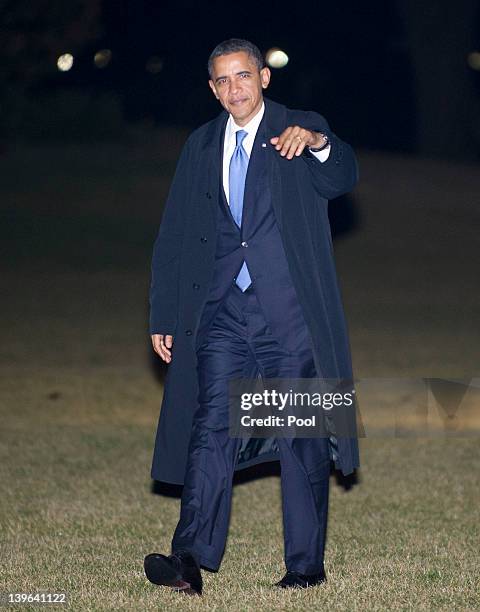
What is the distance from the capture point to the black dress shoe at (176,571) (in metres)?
5.54

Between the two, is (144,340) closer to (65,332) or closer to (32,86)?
(65,332)

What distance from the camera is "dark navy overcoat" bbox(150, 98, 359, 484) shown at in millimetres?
5613

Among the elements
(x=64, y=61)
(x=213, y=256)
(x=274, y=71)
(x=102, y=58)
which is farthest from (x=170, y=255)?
(x=274, y=71)

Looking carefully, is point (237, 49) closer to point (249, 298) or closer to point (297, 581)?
point (249, 298)

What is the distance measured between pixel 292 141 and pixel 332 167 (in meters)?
0.23

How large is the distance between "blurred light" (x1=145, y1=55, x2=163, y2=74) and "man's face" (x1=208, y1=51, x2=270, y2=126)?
3355 cm

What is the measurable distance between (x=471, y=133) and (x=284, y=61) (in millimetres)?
5550

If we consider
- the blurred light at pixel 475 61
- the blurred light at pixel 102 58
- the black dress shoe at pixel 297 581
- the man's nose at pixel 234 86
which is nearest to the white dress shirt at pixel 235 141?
the man's nose at pixel 234 86

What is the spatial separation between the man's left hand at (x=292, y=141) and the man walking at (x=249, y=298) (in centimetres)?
5

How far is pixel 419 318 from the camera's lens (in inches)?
620

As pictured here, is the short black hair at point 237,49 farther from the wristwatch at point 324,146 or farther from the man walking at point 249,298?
the wristwatch at point 324,146

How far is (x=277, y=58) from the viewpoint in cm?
3684

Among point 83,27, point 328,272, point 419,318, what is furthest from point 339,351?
point 83,27

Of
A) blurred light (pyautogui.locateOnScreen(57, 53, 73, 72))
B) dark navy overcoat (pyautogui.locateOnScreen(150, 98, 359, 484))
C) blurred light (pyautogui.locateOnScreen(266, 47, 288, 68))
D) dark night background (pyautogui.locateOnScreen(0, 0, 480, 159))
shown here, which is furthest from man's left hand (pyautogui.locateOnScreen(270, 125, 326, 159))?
blurred light (pyautogui.locateOnScreen(266, 47, 288, 68))
